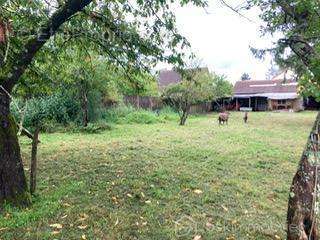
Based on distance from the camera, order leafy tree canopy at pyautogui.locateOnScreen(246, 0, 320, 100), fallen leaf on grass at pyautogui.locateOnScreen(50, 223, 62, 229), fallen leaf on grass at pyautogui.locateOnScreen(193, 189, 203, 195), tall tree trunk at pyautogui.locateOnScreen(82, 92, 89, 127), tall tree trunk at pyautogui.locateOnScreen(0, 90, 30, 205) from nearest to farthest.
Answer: leafy tree canopy at pyautogui.locateOnScreen(246, 0, 320, 100) < fallen leaf on grass at pyautogui.locateOnScreen(50, 223, 62, 229) < tall tree trunk at pyautogui.locateOnScreen(0, 90, 30, 205) < fallen leaf on grass at pyautogui.locateOnScreen(193, 189, 203, 195) < tall tree trunk at pyautogui.locateOnScreen(82, 92, 89, 127)

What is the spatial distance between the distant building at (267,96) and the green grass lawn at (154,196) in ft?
125

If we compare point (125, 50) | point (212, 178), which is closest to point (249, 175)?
point (212, 178)

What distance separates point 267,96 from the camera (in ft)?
159

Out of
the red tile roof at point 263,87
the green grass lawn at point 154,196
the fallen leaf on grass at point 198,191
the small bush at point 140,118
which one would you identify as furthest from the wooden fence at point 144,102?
the red tile roof at point 263,87

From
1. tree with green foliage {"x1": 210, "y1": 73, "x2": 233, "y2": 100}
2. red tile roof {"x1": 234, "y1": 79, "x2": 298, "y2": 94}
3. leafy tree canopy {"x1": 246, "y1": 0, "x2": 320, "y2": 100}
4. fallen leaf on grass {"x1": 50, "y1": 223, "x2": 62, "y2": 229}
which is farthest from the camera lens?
red tile roof {"x1": 234, "y1": 79, "x2": 298, "y2": 94}

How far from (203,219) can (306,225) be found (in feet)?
5.37

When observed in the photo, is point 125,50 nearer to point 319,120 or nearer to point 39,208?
point 39,208

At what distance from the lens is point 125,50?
8078mm

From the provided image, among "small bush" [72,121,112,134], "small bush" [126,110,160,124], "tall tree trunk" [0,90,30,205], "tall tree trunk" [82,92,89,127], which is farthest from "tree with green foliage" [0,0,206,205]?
"small bush" [126,110,160,124]

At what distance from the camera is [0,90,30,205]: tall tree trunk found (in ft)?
19.1

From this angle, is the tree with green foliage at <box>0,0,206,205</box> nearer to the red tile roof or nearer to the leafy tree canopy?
the leafy tree canopy

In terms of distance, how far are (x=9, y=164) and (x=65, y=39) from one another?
3223 mm

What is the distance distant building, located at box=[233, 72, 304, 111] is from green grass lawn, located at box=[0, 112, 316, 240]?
38029mm

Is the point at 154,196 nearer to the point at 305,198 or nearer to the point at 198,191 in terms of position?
the point at 198,191
